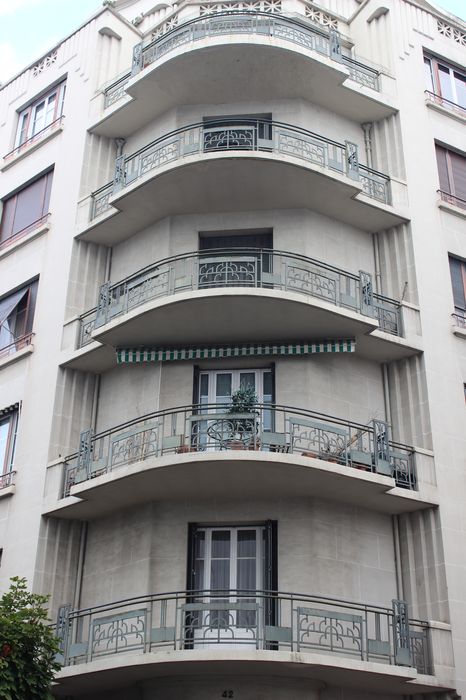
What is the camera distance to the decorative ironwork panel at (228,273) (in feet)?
59.2

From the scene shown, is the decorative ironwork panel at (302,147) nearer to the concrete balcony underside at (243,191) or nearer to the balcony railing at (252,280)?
the concrete balcony underside at (243,191)

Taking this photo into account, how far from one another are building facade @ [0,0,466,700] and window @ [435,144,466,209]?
2.5 inches

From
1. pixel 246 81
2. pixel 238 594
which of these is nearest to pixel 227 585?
pixel 238 594

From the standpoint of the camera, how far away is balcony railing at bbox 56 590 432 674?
587 inches

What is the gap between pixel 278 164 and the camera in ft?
60.5

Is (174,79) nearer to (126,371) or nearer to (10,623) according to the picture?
(126,371)

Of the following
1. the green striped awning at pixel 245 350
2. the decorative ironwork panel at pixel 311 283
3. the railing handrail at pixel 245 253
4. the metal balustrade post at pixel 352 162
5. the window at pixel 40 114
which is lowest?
the green striped awning at pixel 245 350

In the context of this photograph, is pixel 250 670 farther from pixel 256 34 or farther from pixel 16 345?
pixel 256 34

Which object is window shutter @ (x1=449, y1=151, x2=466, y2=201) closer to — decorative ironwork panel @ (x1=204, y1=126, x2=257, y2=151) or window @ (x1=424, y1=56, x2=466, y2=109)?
window @ (x1=424, y1=56, x2=466, y2=109)

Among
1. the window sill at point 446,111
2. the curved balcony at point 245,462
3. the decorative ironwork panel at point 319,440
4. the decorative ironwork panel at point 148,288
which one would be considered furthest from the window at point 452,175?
the decorative ironwork panel at point 319,440

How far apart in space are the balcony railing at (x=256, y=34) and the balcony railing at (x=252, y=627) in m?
11.3

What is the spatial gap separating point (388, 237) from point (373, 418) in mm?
4091

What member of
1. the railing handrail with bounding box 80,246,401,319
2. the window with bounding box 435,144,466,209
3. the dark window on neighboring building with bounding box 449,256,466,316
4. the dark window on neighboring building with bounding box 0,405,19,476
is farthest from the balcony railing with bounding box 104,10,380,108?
the dark window on neighboring building with bounding box 0,405,19,476

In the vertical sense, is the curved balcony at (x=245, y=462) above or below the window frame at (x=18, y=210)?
below
